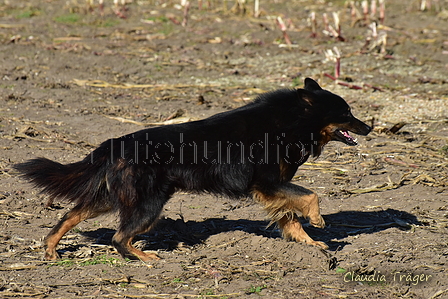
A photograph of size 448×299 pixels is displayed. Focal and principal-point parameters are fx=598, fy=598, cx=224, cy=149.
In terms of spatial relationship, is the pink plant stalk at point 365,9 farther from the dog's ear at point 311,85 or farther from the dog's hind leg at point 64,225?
the dog's hind leg at point 64,225

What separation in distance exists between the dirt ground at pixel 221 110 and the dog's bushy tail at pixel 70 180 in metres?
0.55

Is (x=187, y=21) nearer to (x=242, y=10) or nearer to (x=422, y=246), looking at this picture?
(x=242, y=10)

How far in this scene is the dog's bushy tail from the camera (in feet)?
17.6

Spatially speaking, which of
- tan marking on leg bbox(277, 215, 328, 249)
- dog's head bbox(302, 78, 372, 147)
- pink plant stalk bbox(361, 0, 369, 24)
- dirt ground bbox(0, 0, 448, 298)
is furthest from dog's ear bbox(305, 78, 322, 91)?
pink plant stalk bbox(361, 0, 369, 24)

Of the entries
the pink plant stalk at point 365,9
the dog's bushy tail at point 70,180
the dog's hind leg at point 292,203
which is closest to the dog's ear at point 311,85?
the dog's hind leg at point 292,203

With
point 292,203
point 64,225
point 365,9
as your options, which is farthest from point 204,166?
point 365,9

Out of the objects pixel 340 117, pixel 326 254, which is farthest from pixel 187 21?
pixel 326 254

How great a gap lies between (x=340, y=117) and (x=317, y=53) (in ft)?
25.0

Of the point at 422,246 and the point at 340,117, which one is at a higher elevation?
the point at 340,117

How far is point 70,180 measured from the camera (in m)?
5.43

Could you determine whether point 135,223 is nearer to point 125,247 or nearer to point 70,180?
point 125,247

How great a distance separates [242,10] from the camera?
54.1 feet

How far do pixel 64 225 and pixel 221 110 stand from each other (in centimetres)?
512

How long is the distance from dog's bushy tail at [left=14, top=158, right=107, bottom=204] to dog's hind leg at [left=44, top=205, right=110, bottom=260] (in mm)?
94
